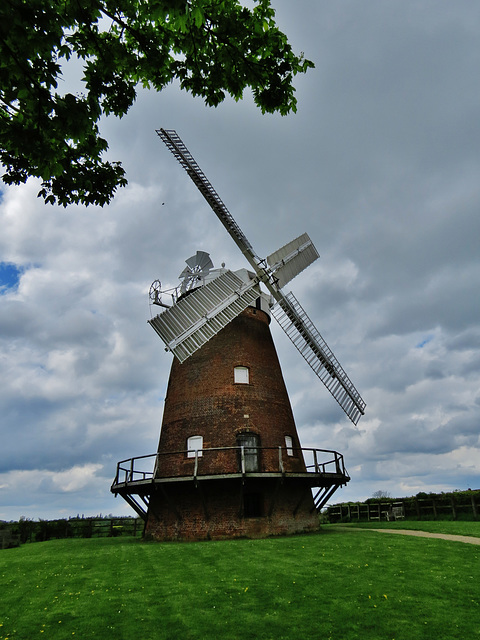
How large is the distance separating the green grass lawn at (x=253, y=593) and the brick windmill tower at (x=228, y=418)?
2.62m

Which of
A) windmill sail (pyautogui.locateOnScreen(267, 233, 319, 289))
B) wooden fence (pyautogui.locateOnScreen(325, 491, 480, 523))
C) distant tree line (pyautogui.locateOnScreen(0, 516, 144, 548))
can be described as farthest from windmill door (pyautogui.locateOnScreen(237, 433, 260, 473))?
wooden fence (pyautogui.locateOnScreen(325, 491, 480, 523))

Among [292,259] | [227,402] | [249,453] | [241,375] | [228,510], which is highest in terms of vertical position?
[292,259]

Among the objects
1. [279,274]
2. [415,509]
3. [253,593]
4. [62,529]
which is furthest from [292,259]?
[62,529]

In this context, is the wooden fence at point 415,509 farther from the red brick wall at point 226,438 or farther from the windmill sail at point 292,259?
the windmill sail at point 292,259

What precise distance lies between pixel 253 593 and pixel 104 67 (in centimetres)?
955

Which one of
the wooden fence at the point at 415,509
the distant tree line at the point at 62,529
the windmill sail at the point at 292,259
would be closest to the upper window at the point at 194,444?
the windmill sail at the point at 292,259

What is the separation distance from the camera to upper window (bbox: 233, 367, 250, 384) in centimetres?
1811

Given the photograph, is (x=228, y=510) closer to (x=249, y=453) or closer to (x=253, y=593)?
(x=249, y=453)

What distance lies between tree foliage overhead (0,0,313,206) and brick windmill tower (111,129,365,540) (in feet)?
36.2

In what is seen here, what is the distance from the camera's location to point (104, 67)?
582 cm

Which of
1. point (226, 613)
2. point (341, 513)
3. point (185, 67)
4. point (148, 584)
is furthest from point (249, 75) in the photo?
point (341, 513)

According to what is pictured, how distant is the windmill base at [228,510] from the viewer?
52.1 feet

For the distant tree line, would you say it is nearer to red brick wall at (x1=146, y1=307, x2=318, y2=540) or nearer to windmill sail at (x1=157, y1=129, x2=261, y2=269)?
red brick wall at (x1=146, y1=307, x2=318, y2=540)

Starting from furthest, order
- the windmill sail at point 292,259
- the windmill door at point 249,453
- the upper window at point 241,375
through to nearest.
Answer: the windmill sail at point 292,259 < the upper window at point 241,375 < the windmill door at point 249,453
